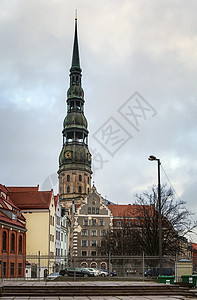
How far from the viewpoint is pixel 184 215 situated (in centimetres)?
4947

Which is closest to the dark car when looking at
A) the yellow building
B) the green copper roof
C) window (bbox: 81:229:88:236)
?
the yellow building

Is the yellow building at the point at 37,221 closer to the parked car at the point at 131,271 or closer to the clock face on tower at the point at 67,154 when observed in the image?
the parked car at the point at 131,271

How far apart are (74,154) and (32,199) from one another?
59018 millimetres

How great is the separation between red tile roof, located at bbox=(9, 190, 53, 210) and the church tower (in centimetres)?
5570

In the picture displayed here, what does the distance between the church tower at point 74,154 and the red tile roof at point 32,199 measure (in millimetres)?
55703

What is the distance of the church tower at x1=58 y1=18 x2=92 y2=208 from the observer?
12425 cm

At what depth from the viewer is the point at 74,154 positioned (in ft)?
411

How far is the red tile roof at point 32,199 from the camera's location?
64875 millimetres

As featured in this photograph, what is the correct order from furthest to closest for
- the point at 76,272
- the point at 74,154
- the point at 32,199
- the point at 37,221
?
the point at 74,154, the point at 32,199, the point at 37,221, the point at 76,272

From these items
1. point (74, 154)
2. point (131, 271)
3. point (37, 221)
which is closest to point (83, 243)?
point (37, 221)

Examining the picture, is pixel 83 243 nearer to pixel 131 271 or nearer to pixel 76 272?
pixel 76 272

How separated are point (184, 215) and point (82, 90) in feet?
279

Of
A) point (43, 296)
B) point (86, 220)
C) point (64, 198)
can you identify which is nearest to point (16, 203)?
point (86, 220)

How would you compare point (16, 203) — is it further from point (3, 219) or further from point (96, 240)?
point (96, 240)
